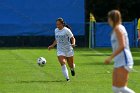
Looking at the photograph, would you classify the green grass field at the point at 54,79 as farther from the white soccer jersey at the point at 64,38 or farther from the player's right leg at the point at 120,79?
the player's right leg at the point at 120,79

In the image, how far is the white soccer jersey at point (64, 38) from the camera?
58.3 feet

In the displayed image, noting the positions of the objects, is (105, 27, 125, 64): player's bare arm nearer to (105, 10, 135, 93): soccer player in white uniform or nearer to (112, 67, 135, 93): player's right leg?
(105, 10, 135, 93): soccer player in white uniform

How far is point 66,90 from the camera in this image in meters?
15.3

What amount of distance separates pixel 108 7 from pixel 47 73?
Answer: 120 ft

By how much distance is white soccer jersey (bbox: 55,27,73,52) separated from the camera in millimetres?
17766

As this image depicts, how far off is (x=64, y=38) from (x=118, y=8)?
38301mm

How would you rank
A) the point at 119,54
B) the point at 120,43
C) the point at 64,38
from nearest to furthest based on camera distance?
1. the point at 120,43
2. the point at 119,54
3. the point at 64,38

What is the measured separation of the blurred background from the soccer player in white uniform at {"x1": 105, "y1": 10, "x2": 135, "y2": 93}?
30.5 meters

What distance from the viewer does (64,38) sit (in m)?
17.8

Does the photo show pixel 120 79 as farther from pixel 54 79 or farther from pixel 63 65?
pixel 54 79

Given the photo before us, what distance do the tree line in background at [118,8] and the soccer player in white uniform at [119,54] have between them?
45.0 m

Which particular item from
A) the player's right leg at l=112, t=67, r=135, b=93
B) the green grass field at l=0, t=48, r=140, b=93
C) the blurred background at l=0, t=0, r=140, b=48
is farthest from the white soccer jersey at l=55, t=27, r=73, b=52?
the blurred background at l=0, t=0, r=140, b=48

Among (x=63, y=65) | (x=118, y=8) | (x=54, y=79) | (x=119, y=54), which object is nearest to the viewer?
(x=119, y=54)

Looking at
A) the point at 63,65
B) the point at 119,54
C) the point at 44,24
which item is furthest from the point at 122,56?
the point at 44,24
